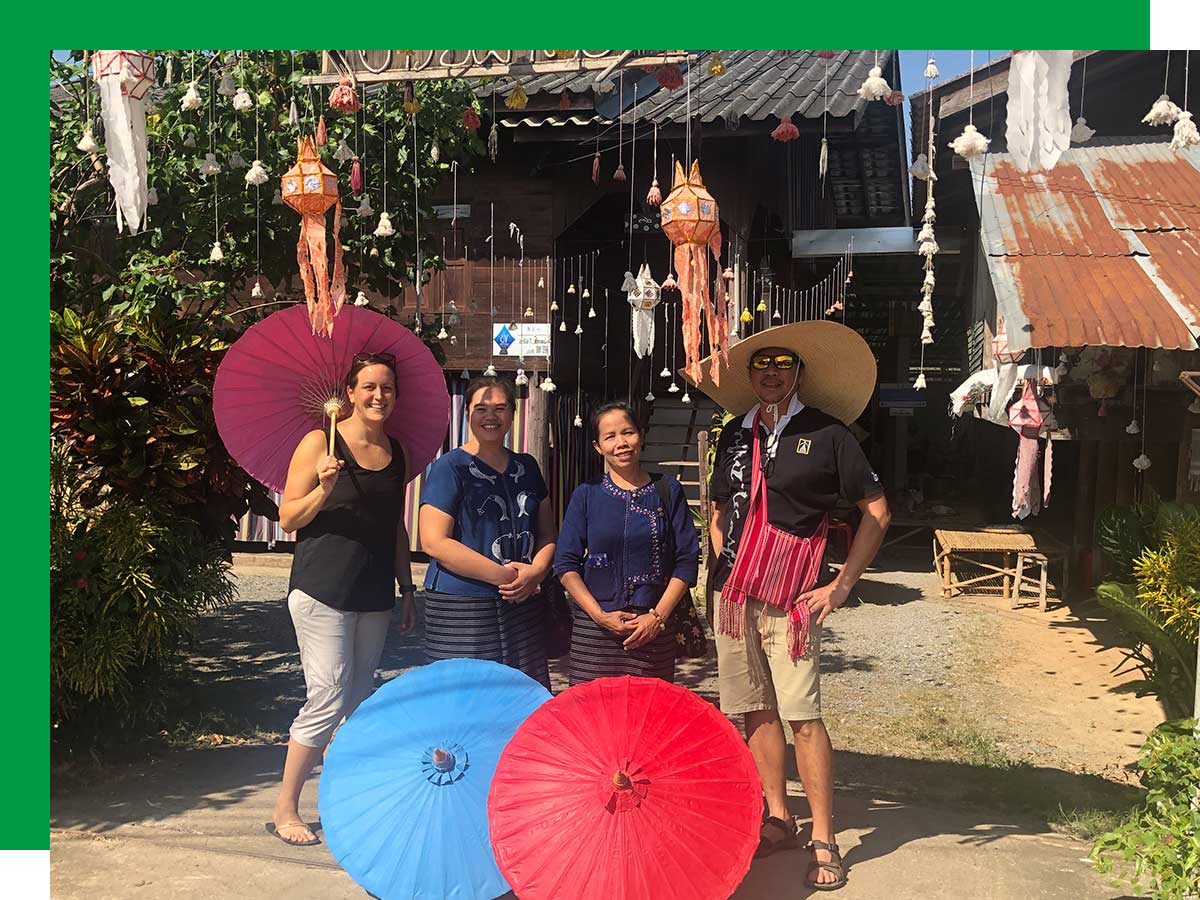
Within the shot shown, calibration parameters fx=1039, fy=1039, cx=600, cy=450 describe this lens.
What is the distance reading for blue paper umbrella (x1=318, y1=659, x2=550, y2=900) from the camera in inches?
126

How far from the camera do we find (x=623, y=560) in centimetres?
342

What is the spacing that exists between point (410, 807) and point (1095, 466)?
25.9ft

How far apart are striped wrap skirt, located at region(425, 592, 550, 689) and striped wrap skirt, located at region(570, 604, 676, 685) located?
0.20m

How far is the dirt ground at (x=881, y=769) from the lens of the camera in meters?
3.51

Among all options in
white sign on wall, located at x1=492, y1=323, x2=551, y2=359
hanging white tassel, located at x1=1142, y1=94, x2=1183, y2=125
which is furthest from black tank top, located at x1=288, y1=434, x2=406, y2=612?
white sign on wall, located at x1=492, y1=323, x2=551, y2=359

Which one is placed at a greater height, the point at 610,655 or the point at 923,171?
the point at 923,171

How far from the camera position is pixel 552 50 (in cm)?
381

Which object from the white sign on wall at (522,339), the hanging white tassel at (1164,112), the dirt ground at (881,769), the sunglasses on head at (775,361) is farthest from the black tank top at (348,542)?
the white sign on wall at (522,339)

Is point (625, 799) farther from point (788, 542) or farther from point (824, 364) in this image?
point (824, 364)

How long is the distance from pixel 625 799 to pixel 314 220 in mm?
2119

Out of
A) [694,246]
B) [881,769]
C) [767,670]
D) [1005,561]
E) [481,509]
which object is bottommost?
[881,769]

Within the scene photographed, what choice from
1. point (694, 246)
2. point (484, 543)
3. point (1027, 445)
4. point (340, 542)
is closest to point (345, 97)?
point (694, 246)

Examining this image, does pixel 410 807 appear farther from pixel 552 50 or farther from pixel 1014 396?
pixel 1014 396

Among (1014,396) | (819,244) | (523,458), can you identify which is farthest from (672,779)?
(819,244)
